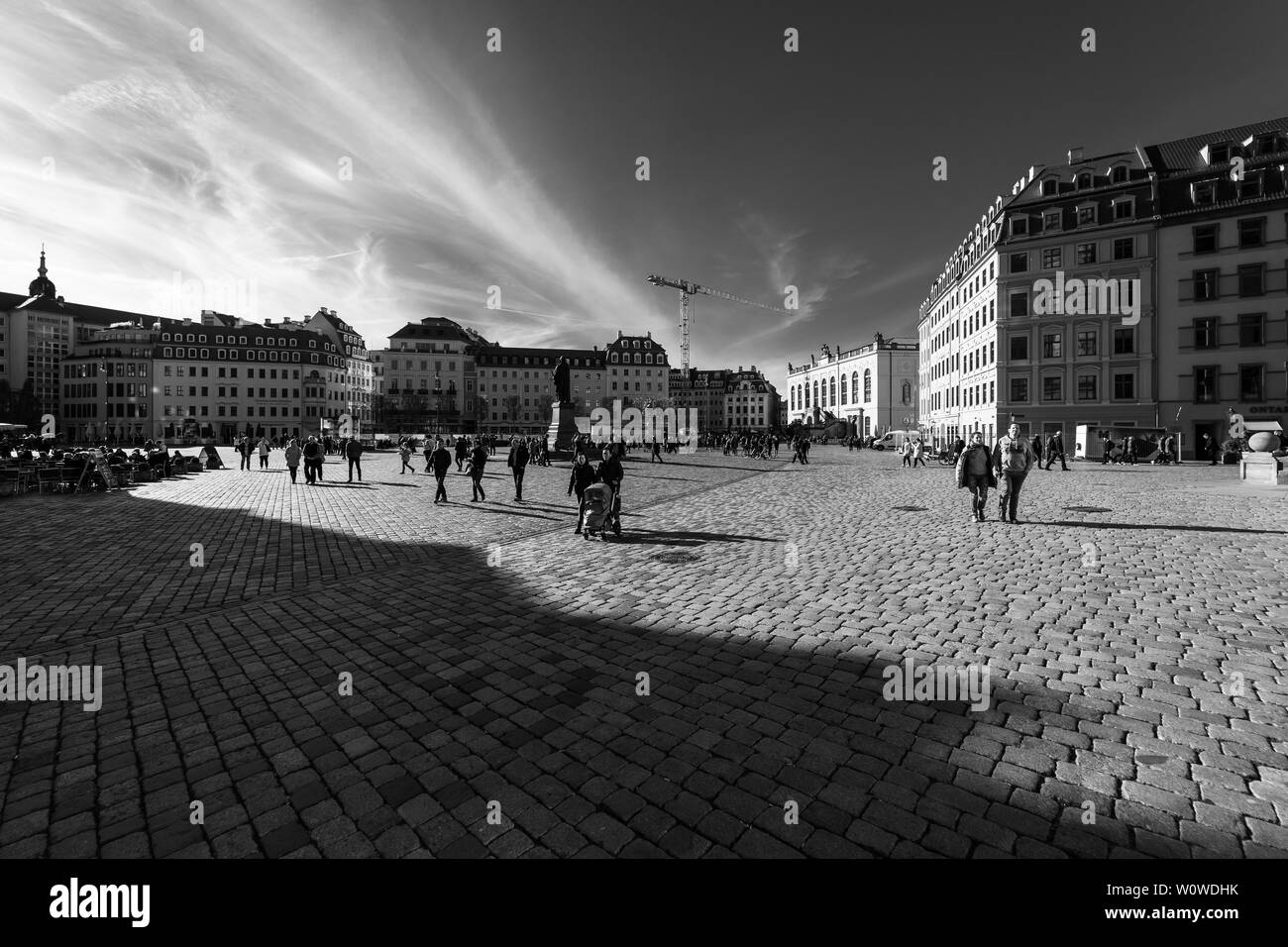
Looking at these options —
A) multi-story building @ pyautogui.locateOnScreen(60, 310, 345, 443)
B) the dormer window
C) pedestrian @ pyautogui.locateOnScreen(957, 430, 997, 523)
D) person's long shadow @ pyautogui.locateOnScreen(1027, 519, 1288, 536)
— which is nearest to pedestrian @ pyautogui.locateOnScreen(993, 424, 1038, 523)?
pedestrian @ pyautogui.locateOnScreen(957, 430, 997, 523)

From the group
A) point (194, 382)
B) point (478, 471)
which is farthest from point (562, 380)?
point (194, 382)

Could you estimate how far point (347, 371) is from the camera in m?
116

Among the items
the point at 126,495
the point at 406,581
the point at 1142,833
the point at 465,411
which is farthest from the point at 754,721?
the point at 465,411

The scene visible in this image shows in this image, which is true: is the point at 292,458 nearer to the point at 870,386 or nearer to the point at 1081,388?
the point at 1081,388

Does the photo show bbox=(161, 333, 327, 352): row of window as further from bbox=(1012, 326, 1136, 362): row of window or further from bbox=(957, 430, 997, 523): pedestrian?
bbox=(957, 430, 997, 523): pedestrian

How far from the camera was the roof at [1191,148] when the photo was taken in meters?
42.2

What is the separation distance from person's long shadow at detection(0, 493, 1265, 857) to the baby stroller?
385 centimetres

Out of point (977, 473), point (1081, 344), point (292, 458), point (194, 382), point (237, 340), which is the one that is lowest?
point (977, 473)

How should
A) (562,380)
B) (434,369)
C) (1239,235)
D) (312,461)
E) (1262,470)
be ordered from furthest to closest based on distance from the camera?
(434,369) → (562,380) → (1239,235) → (312,461) → (1262,470)

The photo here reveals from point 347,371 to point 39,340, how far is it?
2245 inches

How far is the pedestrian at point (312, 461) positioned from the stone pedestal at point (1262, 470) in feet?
116

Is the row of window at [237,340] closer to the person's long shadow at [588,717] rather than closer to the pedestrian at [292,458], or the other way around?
the pedestrian at [292,458]
